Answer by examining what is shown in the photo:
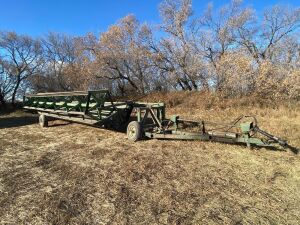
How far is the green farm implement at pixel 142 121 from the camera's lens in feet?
22.1

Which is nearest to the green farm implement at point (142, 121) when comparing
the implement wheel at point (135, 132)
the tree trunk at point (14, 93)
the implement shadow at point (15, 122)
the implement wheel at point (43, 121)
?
the implement wheel at point (135, 132)

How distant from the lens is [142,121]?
26.3 ft

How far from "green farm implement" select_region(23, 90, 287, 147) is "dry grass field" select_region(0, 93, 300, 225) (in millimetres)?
A: 258

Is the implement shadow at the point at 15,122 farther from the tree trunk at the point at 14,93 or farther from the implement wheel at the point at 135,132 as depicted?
the implement wheel at the point at 135,132

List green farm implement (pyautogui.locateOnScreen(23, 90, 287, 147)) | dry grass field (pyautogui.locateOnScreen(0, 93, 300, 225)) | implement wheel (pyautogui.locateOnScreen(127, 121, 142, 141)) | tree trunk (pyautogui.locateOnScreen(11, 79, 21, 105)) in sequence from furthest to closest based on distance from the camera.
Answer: tree trunk (pyautogui.locateOnScreen(11, 79, 21, 105))
implement wheel (pyautogui.locateOnScreen(127, 121, 142, 141))
green farm implement (pyautogui.locateOnScreen(23, 90, 287, 147))
dry grass field (pyautogui.locateOnScreen(0, 93, 300, 225))

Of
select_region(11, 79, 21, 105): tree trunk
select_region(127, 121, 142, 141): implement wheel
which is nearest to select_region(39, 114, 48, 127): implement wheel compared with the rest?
select_region(127, 121, 142, 141): implement wheel

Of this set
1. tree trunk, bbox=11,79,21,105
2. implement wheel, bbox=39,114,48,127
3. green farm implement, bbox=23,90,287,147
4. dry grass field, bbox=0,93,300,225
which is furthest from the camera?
tree trunk, bbox=11,79,21,105

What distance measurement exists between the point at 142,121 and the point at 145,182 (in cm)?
319

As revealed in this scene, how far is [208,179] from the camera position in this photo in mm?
5074

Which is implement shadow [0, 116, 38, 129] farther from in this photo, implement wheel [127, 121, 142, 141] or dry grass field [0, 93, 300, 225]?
implement wheel [127, 121, 142, 141]

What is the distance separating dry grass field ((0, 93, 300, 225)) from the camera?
12.9 feet

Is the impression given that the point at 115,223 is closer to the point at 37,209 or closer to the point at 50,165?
the point at 37,209

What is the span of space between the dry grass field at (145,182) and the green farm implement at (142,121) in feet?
0.85

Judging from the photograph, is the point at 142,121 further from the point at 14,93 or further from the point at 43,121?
the point at 14,93
